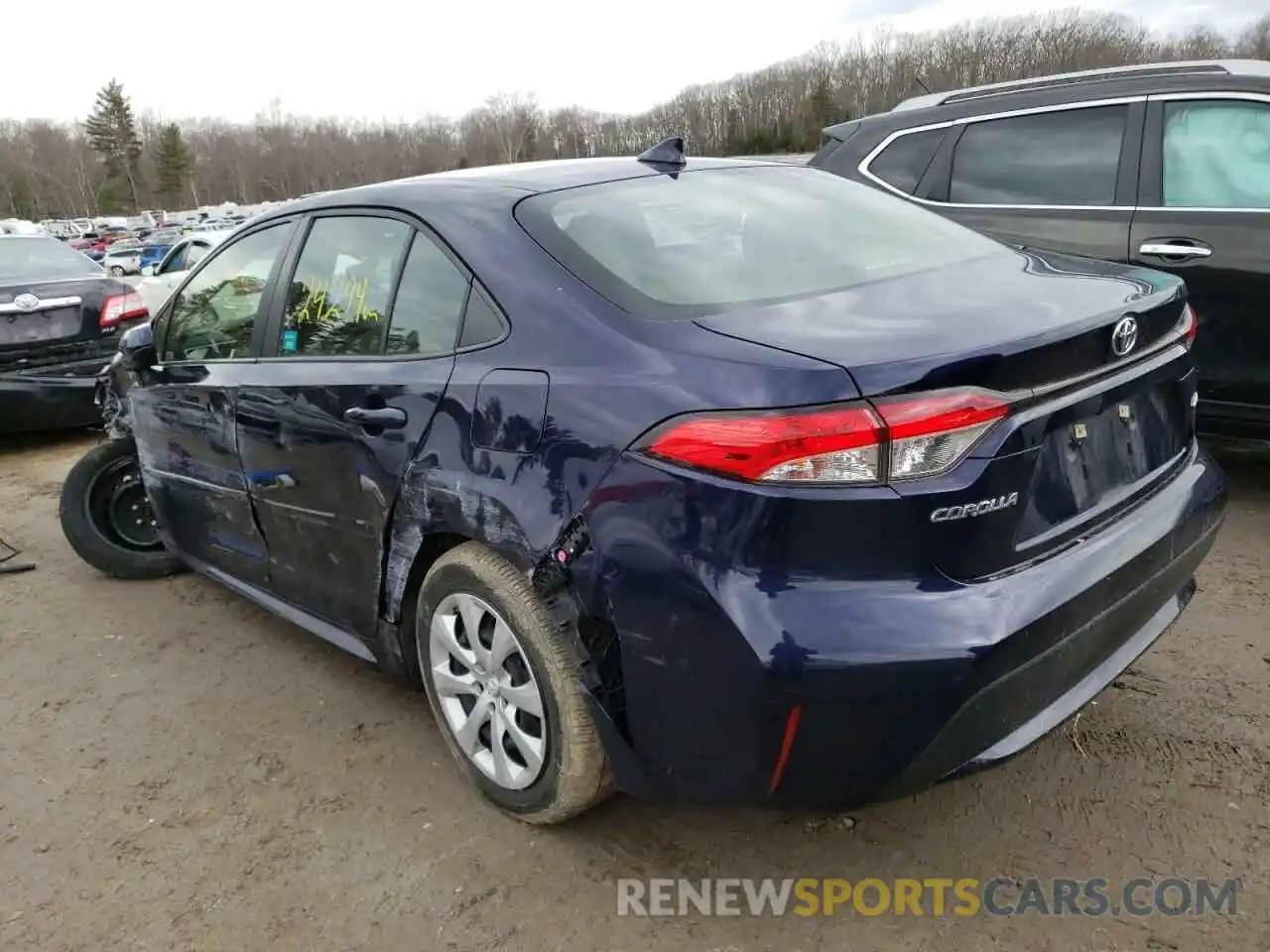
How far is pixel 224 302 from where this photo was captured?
Result: 3.53 meters

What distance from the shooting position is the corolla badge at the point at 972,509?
180 cm

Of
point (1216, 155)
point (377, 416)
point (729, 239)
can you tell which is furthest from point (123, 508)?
point (1216, 155)

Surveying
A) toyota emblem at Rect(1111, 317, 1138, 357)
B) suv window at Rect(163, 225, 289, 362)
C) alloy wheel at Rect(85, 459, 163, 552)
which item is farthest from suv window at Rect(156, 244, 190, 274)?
toyota emblem at Rect(1111, 317, 1138, 357)

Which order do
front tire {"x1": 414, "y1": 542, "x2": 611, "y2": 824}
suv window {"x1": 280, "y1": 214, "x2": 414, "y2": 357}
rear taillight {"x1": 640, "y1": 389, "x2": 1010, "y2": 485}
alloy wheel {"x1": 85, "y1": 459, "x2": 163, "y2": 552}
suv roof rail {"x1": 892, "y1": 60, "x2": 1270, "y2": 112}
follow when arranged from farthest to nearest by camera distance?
alloy wheel {"x1": 85, "y1": 459, "x2": 163, "y2": 552}
suv roof rail {"x1": 892, "y1": 60, "x2": 1270, "y2": 112}
suv window {"x1": 280, "y1": 214, "x2": 414, "y2": 357}
front tire {"x1": 414, "y1": 542, "x2": 611, "y2": 824}
rear taillight {"x1": 640, "y1": 389, "x2": 1010, "y2": 485}

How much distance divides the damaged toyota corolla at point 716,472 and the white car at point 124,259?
40.1 m

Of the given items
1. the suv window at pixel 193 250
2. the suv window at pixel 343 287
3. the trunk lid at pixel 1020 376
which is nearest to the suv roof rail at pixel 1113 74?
the trunk lid at pixel 1020 376

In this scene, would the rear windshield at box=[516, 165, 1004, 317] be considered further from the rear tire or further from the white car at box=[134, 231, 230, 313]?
the white car at box=[134, 231, 230, 313]

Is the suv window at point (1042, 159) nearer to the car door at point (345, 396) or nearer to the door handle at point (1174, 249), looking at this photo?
the door handle at point (1174, 249)

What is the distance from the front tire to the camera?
2.21 m

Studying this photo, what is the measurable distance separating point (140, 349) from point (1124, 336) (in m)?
3.44

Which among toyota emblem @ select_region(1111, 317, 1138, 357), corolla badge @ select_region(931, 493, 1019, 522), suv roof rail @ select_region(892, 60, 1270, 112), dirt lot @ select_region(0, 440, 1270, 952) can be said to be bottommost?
dirt lot @ select_region(0, 440, 1270, 952)

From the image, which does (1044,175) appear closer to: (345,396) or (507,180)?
(507,180)

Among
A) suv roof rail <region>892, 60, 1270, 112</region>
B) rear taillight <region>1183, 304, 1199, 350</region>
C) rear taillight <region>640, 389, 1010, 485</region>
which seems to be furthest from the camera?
suv roof rail <region>892, 60, 1270, 112</region>

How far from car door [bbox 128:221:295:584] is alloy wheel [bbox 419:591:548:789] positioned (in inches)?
42.2
